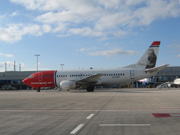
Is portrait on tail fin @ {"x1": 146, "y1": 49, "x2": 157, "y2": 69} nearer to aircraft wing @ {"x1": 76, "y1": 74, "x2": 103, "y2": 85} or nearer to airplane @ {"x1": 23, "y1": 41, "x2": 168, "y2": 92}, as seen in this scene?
airplane @ {"x1": 23, "y1": 41, "x2": 168, "y2": 92}

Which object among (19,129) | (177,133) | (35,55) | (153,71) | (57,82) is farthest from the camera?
(35,55)

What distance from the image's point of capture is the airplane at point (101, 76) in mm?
33000

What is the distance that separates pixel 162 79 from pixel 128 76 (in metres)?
46.4

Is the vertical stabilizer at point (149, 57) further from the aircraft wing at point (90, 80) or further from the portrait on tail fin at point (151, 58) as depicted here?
the aircraft wing at point (90, 80)

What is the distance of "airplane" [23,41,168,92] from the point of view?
108 ft

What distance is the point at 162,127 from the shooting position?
5945 mm

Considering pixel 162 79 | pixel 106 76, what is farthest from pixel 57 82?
pixel 162 79

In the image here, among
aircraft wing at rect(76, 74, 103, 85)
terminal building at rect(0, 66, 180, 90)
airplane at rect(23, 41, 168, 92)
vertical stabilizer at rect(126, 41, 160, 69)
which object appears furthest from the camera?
terminal building at rect(0, 66, 180, 90)

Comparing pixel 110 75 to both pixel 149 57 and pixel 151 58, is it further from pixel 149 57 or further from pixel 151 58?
pixel 151 58

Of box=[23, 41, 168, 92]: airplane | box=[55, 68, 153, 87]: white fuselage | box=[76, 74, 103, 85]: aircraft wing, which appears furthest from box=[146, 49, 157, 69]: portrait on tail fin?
box=[76, 74, 103, 85]: aircraft wing

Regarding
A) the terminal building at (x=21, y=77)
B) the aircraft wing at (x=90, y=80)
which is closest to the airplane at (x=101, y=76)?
the aircraft wing at (x=90, y=80)

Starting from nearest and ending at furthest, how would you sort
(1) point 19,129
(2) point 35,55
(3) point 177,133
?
(3) point 177,133 < (1) point 19,129 < (2) point 35,55

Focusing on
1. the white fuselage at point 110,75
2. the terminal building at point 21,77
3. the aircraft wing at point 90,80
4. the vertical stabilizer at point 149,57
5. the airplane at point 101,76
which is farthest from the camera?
the terminal building at point 21,77

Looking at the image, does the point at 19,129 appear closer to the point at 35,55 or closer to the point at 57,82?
the point at 57,82
